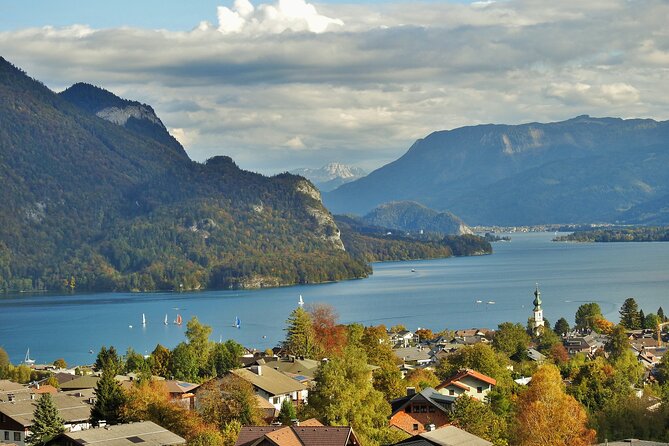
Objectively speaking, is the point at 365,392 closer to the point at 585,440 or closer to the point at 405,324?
the point at 585,440

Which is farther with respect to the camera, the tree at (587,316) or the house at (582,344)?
the tree at (587,316)

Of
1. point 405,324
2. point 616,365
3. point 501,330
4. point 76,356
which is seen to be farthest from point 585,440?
point 405,324

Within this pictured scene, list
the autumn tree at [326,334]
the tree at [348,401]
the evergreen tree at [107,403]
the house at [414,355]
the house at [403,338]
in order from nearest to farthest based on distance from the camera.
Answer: the tree at [348,401], the evergreen tree at [107,403], the autumn tree at [326,334], the house at [414,355], the house at [403,338]

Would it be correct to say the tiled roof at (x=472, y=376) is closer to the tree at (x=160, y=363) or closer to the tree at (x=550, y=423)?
the tree at (x=550, y=423)

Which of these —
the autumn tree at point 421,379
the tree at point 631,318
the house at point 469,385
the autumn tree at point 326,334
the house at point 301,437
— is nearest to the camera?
the house at point 301,437

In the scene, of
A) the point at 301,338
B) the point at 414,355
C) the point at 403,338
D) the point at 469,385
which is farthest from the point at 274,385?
the point at 403,338

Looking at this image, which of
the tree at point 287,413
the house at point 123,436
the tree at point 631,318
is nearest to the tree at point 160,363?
the tree at point 287,413

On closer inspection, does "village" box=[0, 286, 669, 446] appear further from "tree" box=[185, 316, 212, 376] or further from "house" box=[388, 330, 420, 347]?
"house" box=[388, 330, 420, 347]

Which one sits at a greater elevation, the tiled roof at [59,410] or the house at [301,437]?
the house at [301,437]
